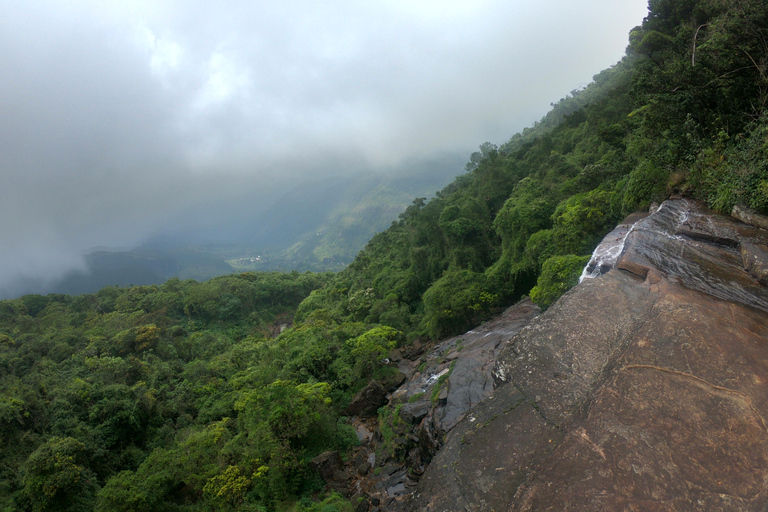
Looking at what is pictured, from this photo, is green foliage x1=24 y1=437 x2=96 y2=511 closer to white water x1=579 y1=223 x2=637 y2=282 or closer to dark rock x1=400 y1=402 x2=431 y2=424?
dark rock x1=400 y1=402 x2=431 y2=424

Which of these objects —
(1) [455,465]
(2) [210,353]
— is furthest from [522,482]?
(2) [210,353]

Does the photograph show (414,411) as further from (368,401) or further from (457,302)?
(457,302)

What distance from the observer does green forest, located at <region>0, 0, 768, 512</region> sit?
46.7 ft

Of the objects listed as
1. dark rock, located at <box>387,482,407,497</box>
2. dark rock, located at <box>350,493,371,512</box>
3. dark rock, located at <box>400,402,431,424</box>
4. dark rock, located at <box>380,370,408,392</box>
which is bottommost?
dark rock, located at <box>387,482,407,497</box>

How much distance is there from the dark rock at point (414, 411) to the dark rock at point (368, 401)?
526cm

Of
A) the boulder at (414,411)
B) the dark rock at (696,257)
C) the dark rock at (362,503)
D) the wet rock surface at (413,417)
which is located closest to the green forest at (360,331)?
the dark rock at (362,503)

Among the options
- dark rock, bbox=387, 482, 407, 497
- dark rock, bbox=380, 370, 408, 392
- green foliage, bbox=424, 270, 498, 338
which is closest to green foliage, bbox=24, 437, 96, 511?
dark rock, bbox=387, 482, 407, 497

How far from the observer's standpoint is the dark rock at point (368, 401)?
22422 millimetres

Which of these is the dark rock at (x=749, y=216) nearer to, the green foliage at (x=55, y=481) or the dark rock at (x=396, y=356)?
the dark rock at (x=396, y=356)

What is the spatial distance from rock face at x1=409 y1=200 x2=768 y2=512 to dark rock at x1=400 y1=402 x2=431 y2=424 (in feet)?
28.1

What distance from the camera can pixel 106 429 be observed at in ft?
72.5

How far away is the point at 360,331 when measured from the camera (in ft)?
96.2

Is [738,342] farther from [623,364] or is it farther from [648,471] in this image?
[648,471]

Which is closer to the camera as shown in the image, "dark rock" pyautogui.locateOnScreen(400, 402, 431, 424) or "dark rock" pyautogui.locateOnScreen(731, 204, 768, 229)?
"dark rock" pyautogui.locateOnScreen(731, 204, 768, 229)
